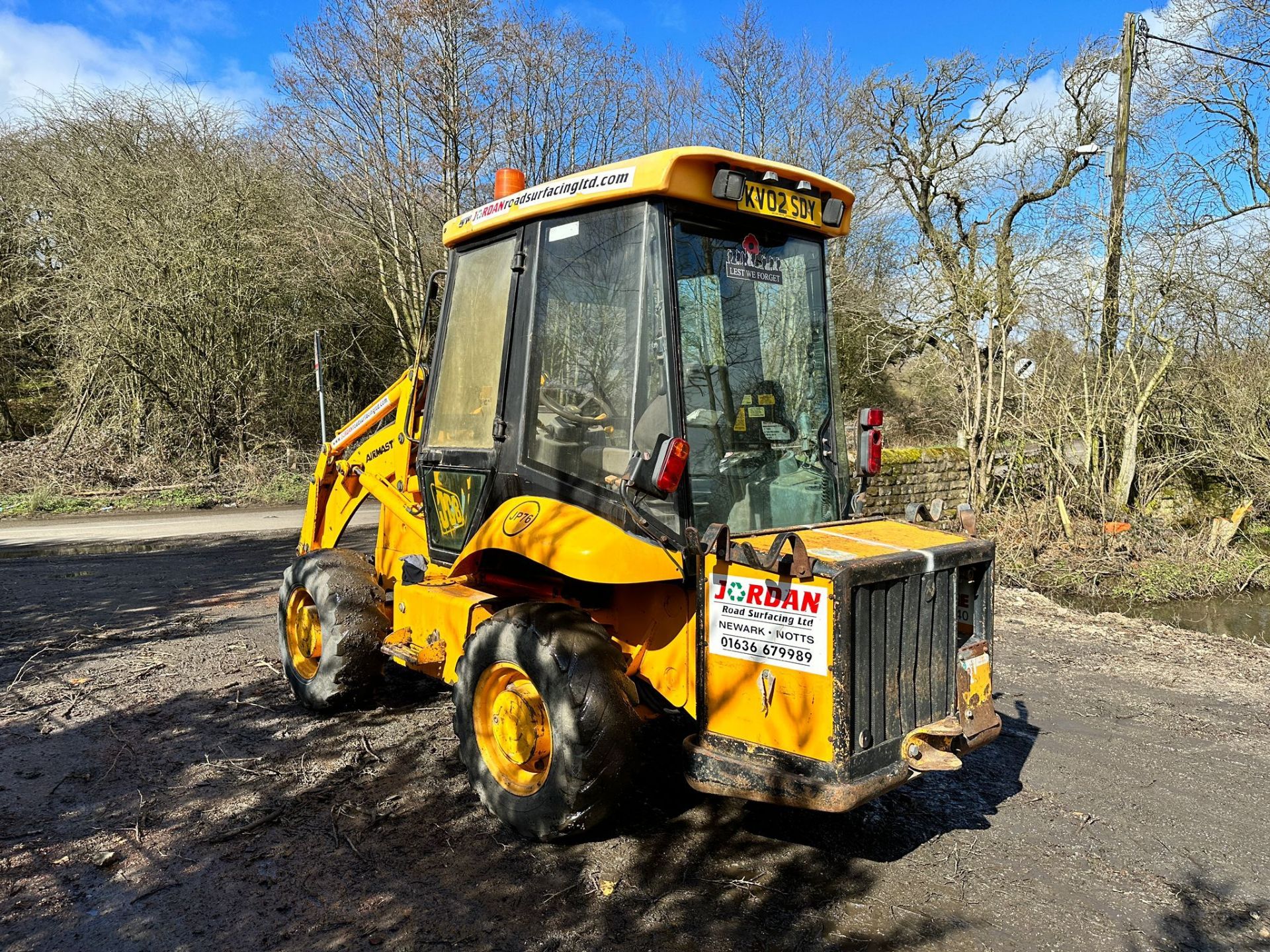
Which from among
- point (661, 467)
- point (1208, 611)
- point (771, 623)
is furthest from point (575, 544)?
point (1208, 611)

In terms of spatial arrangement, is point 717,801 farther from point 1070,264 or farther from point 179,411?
point 179,411

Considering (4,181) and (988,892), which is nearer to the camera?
(988,892)

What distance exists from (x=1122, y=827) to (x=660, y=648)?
212 centimetres

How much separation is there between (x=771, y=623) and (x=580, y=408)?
4.04 ft

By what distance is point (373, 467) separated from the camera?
18.2ft

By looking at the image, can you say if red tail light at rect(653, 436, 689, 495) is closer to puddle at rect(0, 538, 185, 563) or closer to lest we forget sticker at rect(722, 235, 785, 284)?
lest we forget sticker at rect(722, 235, 785, 284)

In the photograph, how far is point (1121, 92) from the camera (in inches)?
550

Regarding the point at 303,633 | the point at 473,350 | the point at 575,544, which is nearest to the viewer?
the point at 575,544

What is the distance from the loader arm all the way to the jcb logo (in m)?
0.44

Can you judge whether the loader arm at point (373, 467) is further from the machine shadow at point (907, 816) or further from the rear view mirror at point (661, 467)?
the machine shadow at point (907, 816)

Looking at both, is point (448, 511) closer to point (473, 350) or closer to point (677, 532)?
point (473, 350)

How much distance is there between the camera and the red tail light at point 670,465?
3.24m

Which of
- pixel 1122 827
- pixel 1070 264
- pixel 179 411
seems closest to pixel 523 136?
pixel 179 411

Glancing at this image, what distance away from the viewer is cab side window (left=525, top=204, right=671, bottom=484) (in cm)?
356
